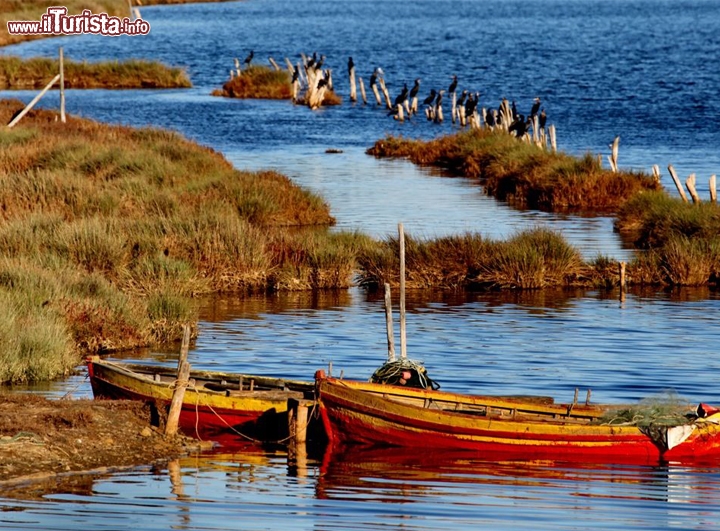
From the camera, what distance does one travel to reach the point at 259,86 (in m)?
73.4

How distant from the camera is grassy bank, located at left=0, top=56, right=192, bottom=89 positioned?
236 feet

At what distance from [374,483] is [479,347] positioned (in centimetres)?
819

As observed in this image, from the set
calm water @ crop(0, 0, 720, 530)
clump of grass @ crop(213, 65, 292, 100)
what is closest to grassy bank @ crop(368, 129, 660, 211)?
calm water @ crop(0, 0, 720, 530)

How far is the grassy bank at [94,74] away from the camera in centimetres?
7188

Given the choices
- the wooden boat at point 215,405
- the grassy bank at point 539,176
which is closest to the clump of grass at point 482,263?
the grassy bank at point 539,176

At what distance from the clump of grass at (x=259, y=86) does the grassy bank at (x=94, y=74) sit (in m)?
4.52

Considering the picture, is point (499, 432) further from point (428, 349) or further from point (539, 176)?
point (539, 176)

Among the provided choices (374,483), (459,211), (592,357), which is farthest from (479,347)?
(459,211)

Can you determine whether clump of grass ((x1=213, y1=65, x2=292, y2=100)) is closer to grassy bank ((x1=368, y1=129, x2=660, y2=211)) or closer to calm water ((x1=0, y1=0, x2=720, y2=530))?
calm water ((x1=0, y1=0, x2=720, y2=530))

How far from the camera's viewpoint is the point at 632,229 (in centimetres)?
3447

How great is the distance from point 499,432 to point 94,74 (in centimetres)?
6313

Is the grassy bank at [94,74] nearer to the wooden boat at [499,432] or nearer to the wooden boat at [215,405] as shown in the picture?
the wooden boat at [215,405]

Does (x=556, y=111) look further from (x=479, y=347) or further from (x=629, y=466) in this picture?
(x=629, y=466)

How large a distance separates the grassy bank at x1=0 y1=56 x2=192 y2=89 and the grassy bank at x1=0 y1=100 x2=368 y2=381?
32.4 m
